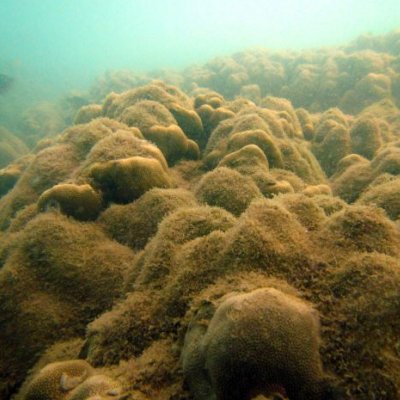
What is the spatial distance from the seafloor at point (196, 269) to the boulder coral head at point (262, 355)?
0.01 meters

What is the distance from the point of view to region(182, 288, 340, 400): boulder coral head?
7.55ft

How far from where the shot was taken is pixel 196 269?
349 centimetres

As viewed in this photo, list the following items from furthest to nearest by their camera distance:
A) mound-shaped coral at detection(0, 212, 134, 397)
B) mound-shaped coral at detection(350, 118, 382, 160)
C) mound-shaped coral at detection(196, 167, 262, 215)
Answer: mound-shaped coral at detection(350, 118, 382, 160) → mound-shaped coral at detection(196, 167, 262, 215) → mound-shaped coral at detection(0, 212, 134, 397)

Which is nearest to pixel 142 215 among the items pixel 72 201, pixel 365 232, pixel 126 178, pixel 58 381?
pixel 126 178

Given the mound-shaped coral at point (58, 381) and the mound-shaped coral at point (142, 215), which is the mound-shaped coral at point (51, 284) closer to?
the mound-shaped coral at point (142, 215)

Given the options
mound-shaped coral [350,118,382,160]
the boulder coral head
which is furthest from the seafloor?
mound-shaped coral [350,118,382,160]

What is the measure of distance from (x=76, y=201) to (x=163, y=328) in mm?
2784

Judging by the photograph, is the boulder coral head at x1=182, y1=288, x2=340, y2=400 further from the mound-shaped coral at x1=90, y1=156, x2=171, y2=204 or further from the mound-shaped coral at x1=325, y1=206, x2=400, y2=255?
the mound-shaped coral at x1=90, y1=156, x2=171, y2=204

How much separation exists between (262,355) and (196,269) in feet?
4.35

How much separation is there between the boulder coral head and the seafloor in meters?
0.01

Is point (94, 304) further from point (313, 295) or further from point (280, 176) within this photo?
point (280, 176)

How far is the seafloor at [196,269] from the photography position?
7.82ft

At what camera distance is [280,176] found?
639 cm

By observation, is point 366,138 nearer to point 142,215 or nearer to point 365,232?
point 365,232
